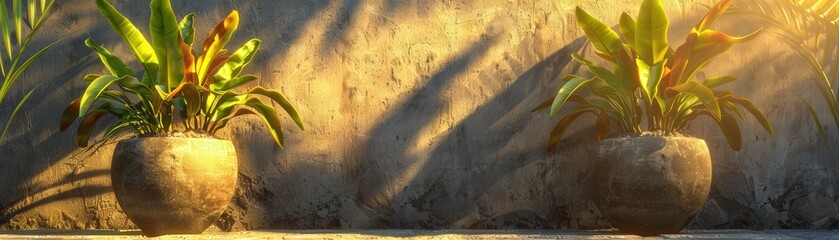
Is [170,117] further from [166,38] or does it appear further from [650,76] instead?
[650,76]

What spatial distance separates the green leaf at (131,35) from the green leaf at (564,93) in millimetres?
1096

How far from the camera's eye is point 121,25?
7.23 feet

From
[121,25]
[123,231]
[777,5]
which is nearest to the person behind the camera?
[121,25]

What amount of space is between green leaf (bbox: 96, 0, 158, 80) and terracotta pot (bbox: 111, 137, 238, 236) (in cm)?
21

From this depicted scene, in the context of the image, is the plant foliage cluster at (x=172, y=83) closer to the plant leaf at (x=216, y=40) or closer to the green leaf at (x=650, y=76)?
the plant leaf at (x=216, y=40)

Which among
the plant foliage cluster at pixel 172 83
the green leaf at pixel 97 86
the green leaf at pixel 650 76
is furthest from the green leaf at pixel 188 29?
the green leaf at pixel 650 76

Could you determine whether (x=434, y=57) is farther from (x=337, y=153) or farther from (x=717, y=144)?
(x=717, y=144)

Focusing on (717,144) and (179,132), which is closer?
(179,132)

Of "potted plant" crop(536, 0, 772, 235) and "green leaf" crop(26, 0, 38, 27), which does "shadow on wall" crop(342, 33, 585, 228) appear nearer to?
"potted plant" crop(536, 0, 772, 235)

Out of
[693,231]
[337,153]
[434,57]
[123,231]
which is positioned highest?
[434,57]

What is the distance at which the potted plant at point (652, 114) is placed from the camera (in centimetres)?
221

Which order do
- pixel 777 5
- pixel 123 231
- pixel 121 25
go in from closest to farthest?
pixel 121 25
pixel 123 231
pixel 777 5

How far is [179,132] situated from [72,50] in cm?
62

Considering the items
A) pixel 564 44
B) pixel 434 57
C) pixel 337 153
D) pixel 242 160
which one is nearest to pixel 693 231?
pixel 564 44
